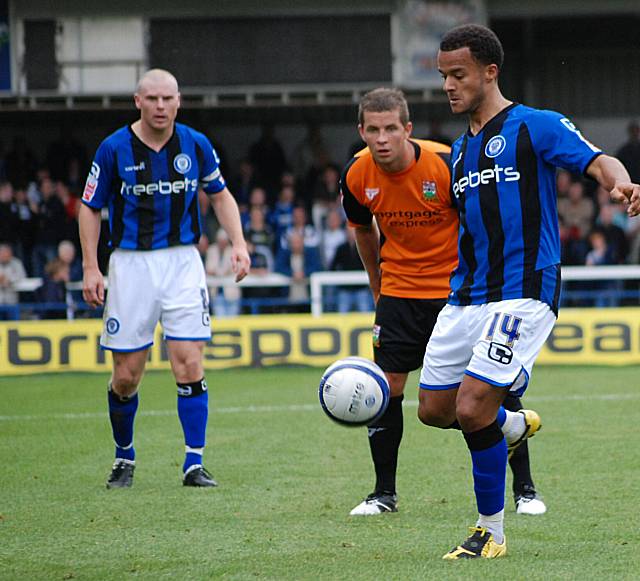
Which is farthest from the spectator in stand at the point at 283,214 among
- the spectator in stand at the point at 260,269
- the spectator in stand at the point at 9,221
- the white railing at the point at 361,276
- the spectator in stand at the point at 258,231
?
the spectator in stand at the point at 9,221

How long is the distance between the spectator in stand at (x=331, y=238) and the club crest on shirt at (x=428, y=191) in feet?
33.8

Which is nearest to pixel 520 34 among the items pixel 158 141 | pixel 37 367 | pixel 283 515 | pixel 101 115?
pixel 101 115

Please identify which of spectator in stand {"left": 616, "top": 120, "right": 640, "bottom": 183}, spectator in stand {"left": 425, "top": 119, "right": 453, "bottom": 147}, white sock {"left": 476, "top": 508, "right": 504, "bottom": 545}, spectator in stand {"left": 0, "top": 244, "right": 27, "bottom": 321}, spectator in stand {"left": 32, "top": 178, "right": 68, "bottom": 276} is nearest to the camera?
white sock {"left": 476, "top": 508, "right": 504, "bottom": 545}

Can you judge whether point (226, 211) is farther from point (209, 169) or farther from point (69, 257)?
point (69, 257)

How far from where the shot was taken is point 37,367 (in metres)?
14.2

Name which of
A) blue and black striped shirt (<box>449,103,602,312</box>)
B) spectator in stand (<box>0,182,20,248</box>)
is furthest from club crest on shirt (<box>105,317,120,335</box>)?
spectator in stand (<box>0,182,20,248</box>)

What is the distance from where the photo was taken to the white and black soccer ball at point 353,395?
5426 millimetres

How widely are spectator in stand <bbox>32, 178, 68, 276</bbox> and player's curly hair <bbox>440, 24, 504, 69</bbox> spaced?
1280 cm

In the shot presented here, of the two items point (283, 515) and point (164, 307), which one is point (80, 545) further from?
point (164, 307)

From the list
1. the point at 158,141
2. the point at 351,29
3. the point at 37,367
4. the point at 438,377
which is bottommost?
the point at 37,367

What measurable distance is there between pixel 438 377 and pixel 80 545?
172 cm

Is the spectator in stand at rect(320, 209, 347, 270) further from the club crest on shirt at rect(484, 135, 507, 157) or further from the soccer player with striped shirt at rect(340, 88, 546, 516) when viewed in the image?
the club crest on shirt at rect(484, 135, 507, 157)

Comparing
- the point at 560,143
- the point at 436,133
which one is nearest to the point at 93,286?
the point at 560,143

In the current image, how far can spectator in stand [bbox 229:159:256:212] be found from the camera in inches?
727
